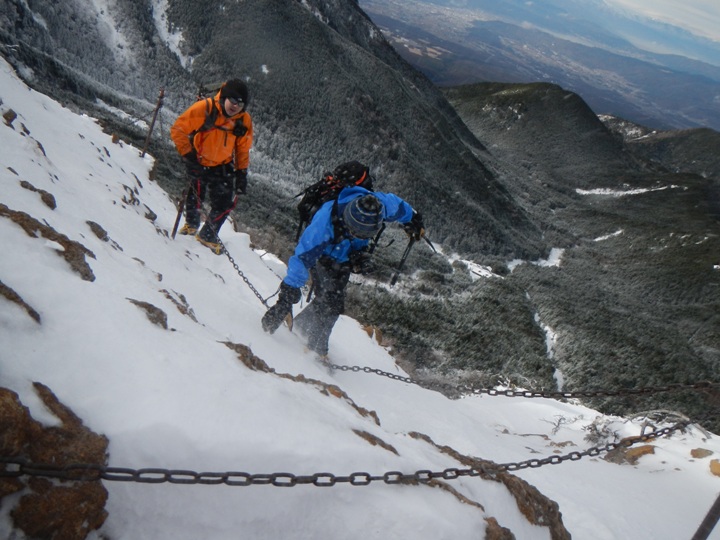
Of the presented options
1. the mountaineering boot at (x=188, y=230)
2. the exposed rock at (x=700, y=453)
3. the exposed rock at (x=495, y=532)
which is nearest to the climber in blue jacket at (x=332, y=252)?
the exposed rock at (x=495, y=532)

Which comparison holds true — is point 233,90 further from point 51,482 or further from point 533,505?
point 533,505

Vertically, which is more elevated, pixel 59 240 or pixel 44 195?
pixel 59 240

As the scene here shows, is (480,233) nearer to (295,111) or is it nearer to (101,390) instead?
(295,111)

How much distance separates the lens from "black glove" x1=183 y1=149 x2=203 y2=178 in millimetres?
6469

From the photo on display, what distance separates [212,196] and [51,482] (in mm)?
5943

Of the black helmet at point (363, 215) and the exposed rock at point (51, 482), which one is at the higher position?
the black helmet at point (363, 215)

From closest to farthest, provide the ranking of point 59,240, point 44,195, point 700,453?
1. point 59,240
2. point 44,195
3. point 700,453

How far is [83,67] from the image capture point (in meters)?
27.5

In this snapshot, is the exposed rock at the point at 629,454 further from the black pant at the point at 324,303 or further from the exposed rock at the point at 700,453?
the black pant at the point at 324,303

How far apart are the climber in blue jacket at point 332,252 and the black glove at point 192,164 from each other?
2.67 metres

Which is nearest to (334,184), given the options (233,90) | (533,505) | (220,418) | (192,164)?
(233,90)

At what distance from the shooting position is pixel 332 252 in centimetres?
515

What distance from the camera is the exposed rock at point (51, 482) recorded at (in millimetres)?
1689

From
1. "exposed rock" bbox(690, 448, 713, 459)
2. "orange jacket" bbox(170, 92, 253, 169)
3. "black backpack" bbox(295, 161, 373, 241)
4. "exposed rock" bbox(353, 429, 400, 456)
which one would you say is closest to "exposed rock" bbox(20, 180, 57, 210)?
"orange jacket" bbox(170, 92, 253, 169)
